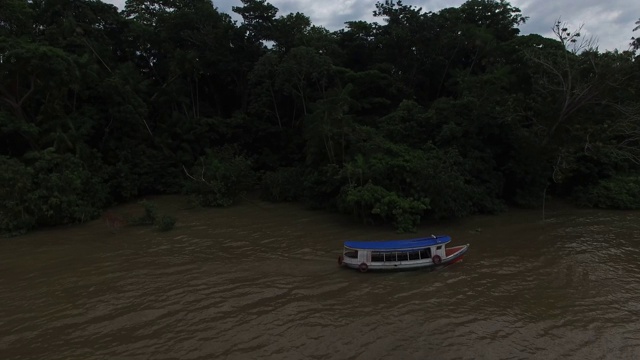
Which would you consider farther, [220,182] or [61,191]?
[220,182]

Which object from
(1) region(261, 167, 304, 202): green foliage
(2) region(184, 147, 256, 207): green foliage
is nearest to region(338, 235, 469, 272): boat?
(1) region(261, 167, 304, 202): green foliage

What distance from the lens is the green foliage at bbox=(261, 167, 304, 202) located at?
2144 cm

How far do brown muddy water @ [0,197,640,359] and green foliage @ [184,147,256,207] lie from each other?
5432mm

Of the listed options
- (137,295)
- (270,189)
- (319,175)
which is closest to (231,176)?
(270,189)

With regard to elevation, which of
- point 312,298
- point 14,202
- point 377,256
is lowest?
point 312,298

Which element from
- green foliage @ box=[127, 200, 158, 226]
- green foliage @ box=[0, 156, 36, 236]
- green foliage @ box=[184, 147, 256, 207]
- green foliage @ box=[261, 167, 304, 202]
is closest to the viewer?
green foliage @ box=[0, 156, 36, 236]

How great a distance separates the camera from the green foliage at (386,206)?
15273 mm

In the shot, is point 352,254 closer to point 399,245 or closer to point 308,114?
point 399,245

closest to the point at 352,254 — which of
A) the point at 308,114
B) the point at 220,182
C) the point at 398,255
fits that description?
the point at 398,255

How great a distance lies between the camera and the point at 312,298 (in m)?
9.79

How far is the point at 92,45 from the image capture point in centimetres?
2511

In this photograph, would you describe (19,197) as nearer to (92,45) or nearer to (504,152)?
(92,45)

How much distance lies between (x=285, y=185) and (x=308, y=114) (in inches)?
176

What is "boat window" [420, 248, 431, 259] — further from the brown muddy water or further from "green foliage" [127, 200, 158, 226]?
"green foliage" [127, 200, 158, 226]
